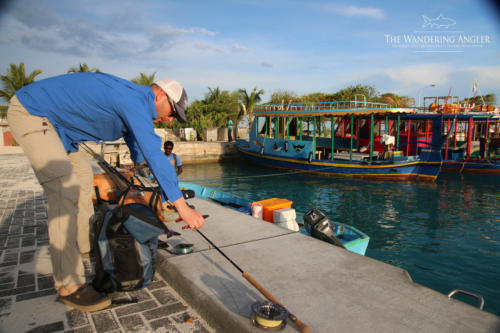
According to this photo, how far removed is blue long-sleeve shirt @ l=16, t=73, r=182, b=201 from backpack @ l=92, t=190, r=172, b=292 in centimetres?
29

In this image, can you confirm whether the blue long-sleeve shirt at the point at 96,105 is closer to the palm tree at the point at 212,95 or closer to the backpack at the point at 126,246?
the backpack at the point at 126,246

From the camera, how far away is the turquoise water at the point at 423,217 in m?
6.09

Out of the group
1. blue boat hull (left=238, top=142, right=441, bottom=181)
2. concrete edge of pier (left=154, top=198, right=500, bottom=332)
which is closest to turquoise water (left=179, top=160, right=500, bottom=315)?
blue boat hull (left=238, top=142, right=441, bottom=181)

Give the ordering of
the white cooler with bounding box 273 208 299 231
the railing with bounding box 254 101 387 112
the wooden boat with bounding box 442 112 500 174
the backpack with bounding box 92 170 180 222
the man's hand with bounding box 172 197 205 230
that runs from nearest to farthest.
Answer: the man's hand with bounding box 172 197 205 230 → the backpack with bounding box 92 170 180 222 → the white cooler with bounding box 273 208 299 231 → the wooden boat with bounding box 442 112 500 174 → the railing with bounding box 254 101 387 112

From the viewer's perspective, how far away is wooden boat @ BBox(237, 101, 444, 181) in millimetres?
16844

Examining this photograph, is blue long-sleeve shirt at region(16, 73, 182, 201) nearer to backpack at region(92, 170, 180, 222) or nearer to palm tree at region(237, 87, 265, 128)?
backpack at region(92, 170, 180, 222)

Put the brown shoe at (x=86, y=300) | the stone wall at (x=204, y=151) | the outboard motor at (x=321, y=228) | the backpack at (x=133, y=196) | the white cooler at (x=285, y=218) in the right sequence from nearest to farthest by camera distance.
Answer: the brown shoe at (x=86, y=300), the backpack at (x=133, y=196), the outboard motor at (x=321, y=228), the white cooler at (x=285, y=218), the stone wall at (x=204, y=151)

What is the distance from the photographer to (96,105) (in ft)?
8.25

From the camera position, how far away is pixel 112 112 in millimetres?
2551

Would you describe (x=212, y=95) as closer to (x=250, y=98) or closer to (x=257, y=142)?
(x=250, y=98)

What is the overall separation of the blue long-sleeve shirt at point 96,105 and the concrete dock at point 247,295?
0.91 m

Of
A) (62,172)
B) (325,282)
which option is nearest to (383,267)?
(325,282)

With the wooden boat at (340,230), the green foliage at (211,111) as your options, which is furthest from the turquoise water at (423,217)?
the green foliage at (211,111)

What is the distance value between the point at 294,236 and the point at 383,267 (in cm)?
115
